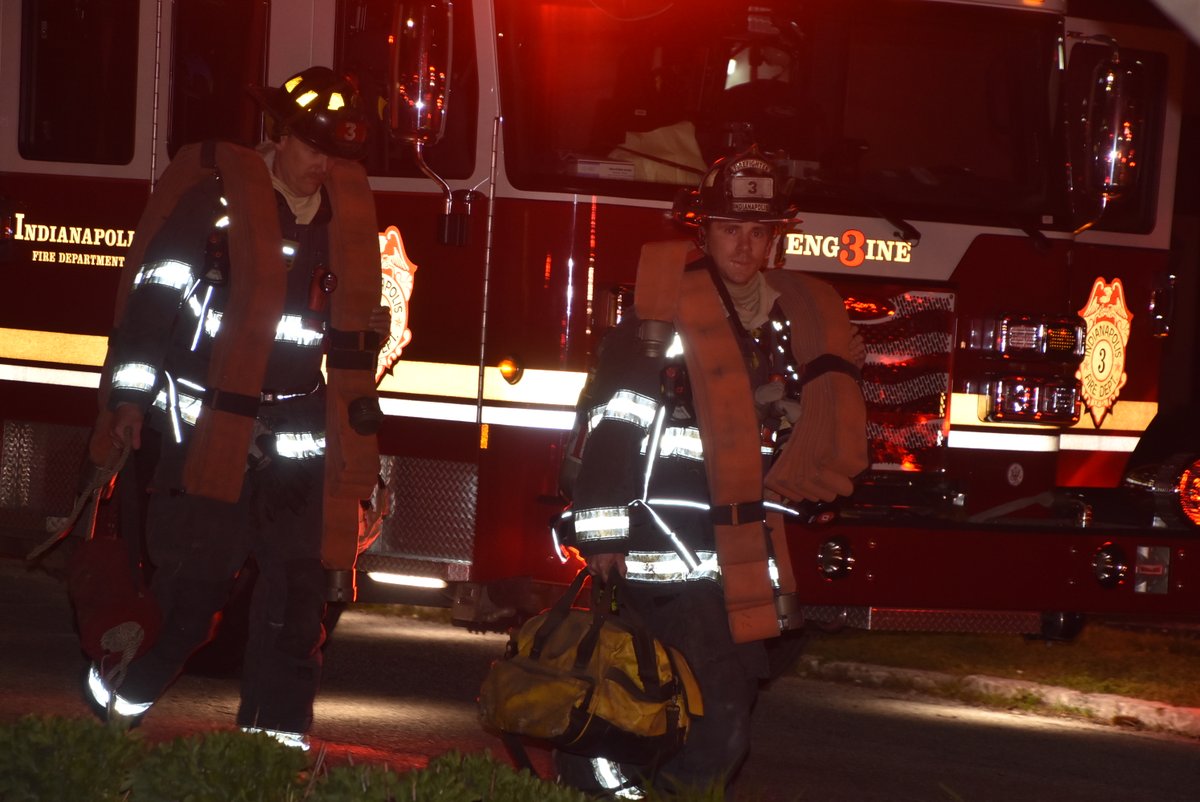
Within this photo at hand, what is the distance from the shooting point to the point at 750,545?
489 cm

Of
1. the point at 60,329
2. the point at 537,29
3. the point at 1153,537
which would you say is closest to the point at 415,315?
the point at 537,29

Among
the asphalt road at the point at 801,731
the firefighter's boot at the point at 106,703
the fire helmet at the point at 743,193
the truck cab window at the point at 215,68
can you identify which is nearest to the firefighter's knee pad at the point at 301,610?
the firefighter's boot at the point at 106,703

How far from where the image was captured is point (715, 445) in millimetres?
4879

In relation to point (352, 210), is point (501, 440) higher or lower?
lower

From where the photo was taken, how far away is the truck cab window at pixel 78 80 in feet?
24.9

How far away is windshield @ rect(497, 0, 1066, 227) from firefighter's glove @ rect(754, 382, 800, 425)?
73.0 inches

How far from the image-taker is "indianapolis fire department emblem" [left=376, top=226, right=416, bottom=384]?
698 cm

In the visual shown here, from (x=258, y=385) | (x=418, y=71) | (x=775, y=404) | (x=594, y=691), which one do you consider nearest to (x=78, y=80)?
(x=418, y=71)

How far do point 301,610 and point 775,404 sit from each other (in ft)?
5.08

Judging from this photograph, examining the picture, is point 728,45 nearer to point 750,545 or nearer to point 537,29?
point 537,29

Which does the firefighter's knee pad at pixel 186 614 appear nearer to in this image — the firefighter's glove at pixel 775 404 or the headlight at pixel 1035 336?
the firefighter's glove at pixel 775 404

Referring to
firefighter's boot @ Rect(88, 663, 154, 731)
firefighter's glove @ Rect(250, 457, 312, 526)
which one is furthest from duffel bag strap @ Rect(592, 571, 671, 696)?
firefighter's boot @ Rect(88, 663, 154, 731)

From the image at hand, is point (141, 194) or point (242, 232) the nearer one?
point (242, 232)

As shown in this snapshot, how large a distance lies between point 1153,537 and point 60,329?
14.8ft
